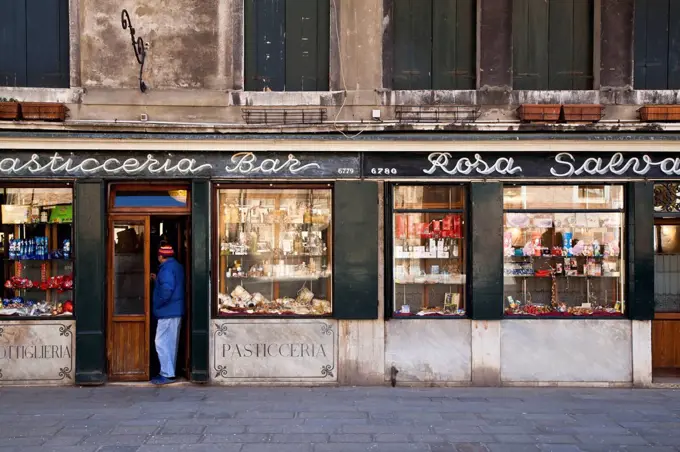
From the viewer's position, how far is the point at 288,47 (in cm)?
975

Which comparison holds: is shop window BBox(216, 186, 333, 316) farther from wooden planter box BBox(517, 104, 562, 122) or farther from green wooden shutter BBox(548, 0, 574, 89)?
green wooden shutter BBox(548, 0, 574, 89)

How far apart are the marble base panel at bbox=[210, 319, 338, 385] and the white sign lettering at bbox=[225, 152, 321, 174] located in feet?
7.73

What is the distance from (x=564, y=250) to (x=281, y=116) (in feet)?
16.8

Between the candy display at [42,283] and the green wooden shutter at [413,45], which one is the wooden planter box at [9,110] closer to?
the candy display at [42,283]

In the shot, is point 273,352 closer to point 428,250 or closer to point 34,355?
point 428,250

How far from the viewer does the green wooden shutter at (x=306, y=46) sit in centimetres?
973

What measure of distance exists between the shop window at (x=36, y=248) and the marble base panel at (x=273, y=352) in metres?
2.60

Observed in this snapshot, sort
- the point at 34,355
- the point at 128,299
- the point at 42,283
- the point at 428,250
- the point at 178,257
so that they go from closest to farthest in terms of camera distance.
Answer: the point at 34,355
the point at 128,299
the point at 42,283
the point at 428,250
the point at 178,257

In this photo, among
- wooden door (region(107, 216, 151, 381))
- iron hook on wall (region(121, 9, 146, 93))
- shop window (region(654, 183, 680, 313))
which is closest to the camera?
iron hook on wall (region(121, 9, 146, 93))

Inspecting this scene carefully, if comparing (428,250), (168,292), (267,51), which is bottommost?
(168,292)

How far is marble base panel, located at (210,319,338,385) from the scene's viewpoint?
930 cm

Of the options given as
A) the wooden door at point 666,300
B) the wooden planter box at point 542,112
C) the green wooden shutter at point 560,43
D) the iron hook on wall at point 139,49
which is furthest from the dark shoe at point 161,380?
the wooden door at point 666,300

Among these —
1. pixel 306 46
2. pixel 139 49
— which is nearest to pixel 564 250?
pixel 306 46

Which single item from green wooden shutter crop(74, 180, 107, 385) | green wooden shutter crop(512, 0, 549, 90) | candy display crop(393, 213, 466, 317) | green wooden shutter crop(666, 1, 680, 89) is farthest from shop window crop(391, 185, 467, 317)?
green wooden shutter crop(74, 180, 107, 385)
